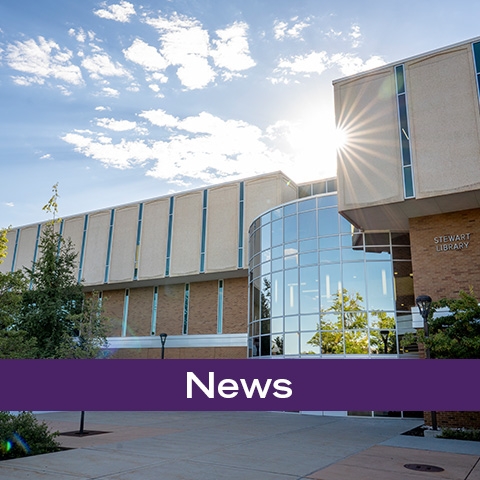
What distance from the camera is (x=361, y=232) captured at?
824 inches

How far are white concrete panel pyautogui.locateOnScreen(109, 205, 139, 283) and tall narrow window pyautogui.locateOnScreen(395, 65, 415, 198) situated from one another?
72.9ft

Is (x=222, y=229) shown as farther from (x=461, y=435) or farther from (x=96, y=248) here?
(x=461, y=435)

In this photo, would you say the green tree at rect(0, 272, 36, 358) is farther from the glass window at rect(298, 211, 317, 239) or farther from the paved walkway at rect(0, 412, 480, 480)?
the glass window at rect(298, 211, 317, 239)

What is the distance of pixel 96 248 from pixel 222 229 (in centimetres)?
1161

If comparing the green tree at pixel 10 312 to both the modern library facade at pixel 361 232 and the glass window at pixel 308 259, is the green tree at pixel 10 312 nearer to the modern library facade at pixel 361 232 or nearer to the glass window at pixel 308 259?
the modern library facade at pixel 361 232

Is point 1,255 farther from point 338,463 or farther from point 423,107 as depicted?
point 423,107

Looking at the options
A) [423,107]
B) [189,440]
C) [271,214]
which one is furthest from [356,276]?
[189,440]

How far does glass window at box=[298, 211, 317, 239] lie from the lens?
22375mm

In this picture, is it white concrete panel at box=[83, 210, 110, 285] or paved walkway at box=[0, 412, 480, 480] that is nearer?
paved walkway at box=[0, 412, 480, 480]

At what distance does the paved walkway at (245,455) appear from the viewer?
813 centimetres

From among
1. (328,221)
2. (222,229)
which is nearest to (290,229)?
(328,221)

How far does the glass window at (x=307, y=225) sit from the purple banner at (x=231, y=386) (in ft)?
40.7

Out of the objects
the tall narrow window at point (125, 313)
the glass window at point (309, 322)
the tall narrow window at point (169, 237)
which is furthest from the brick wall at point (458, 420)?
the tall narrow window at point (125, 313)

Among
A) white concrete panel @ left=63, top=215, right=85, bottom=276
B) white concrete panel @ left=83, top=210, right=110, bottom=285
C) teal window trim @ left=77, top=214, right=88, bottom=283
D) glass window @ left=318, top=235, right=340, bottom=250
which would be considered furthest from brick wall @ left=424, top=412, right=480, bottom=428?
white concrete panel @ left=63, top=215, right=85, bottom=276
